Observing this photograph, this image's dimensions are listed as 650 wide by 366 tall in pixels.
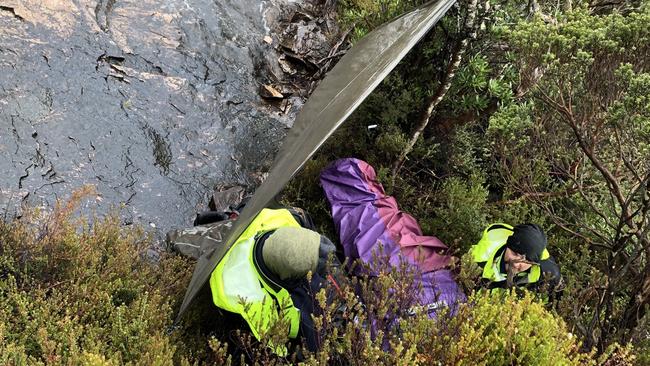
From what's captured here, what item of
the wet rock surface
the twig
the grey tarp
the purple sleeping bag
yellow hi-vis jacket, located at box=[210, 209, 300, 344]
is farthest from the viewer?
the wet rock surface

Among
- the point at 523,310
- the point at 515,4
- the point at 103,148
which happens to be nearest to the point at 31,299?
the point at 103,148

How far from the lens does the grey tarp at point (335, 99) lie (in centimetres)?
313

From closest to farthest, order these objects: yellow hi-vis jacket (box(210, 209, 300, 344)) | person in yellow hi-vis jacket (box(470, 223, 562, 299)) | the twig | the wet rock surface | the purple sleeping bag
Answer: yellow hi-vis jacket (box(210, 209, 300, 344))
person in yellow hi-vis jacket (box(470, 223, 562, 299))
the purple sleeping bag
the twig
the wet rock surface

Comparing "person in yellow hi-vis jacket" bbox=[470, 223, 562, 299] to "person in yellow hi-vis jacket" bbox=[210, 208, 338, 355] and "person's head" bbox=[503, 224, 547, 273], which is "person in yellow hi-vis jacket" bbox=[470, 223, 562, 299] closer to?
"person's head" bbox=[503, 224, 547, 273]

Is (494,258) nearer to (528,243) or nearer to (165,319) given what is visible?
(528,243)

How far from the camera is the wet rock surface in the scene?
14.8 ft

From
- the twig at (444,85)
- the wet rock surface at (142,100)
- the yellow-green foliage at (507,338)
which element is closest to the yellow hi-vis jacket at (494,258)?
the yellow-green foliage at (507,338)

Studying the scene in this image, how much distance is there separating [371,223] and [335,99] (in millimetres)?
1123

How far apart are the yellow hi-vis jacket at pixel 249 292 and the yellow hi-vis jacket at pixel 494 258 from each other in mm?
1288

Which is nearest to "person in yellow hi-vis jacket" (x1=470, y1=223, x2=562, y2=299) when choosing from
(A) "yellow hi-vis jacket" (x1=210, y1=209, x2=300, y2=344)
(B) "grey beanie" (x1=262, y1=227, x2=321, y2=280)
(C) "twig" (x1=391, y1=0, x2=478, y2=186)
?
(B) "grey beanie" (x1=262, y1=227, x2=321, y2=280)

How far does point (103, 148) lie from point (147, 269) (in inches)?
64.7

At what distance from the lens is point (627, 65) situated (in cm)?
264

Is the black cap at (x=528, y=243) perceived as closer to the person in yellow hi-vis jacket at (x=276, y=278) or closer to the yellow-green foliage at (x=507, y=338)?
the yellow-green foliage at (x=507, y=338)

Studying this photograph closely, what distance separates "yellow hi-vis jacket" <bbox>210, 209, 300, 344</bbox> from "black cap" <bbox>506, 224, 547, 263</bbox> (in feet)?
5.10
